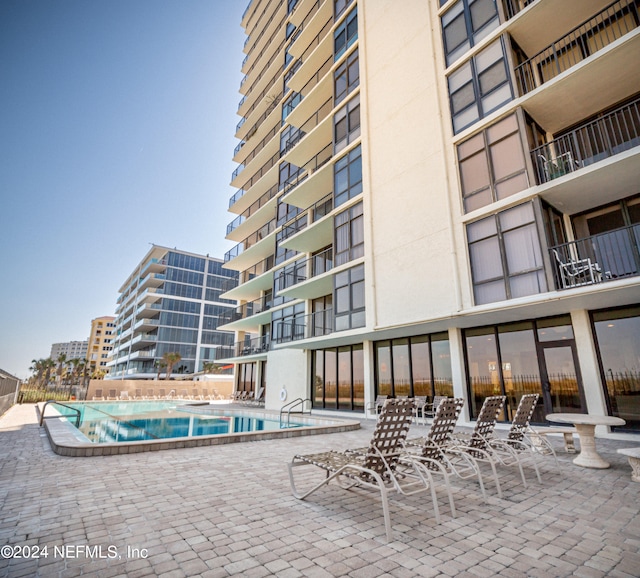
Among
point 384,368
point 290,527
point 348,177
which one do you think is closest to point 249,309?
point 348,177

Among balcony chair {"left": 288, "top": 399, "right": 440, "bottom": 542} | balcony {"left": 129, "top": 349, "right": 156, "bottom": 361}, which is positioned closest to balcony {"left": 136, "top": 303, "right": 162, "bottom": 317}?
balcony {"left": 129, "top": 349, "right": 156, "bottom": 361}

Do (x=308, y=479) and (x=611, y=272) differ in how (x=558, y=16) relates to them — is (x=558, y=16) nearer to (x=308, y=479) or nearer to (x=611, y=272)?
(x=611, y=272)

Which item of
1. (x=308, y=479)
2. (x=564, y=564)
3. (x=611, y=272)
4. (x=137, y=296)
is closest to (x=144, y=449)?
(x=308, y=479)

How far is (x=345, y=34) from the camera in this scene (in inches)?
673

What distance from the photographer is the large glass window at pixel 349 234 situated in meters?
14.1

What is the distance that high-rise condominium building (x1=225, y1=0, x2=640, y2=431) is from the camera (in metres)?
8.59

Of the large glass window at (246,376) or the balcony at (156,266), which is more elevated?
the balcony at (156,266)

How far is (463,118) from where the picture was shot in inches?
434

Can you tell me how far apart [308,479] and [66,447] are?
4.70 metres

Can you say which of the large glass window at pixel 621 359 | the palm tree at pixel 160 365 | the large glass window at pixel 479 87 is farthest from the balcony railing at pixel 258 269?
the palm tree at pixel 160 365

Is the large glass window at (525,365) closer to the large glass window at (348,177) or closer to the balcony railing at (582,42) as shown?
the balcony railing at (582,42)

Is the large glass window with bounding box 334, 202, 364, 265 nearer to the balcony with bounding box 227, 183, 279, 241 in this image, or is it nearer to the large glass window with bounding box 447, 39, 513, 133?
the large glass window with bounding box 447, 39, 513, 133

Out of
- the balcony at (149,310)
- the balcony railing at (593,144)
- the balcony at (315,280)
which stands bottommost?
the balcony at (315,280)

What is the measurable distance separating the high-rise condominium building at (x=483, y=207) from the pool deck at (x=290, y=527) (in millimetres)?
4867
